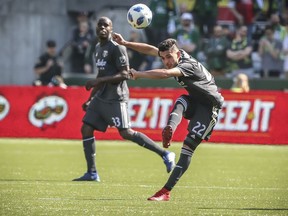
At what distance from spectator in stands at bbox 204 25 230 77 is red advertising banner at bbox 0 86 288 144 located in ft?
12.7

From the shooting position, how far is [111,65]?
14.0m

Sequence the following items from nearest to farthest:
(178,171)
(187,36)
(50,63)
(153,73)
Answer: (153,73), (178,171), (50,63), (187,36)

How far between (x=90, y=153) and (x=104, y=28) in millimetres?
1839

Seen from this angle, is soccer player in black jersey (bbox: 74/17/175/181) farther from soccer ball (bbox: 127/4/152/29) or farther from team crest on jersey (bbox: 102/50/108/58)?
soccer ball (bbox: 127/4/152/29)

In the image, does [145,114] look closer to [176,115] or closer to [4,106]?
[4,106]

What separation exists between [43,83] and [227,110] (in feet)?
19.5

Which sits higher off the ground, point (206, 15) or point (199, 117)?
point (199, 117)

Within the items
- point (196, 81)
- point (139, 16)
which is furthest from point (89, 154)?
point (196, 81)

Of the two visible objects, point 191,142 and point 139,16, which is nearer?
point 191,142

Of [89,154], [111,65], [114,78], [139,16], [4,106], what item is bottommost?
[4,106]

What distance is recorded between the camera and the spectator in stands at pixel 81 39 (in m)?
26.4

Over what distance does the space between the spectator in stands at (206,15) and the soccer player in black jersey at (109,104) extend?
12.1 m

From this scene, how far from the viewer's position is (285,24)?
2603 cm

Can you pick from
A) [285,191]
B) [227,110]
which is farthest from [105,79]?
[227,110]
